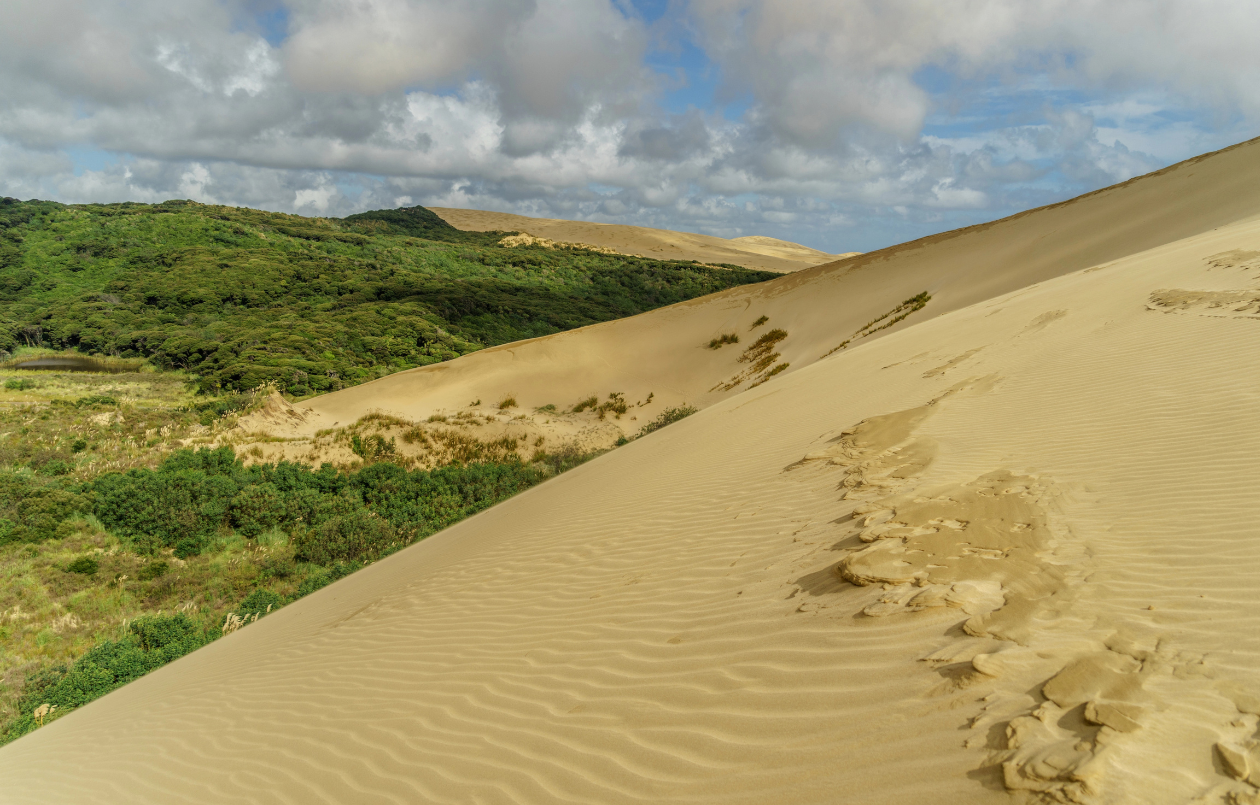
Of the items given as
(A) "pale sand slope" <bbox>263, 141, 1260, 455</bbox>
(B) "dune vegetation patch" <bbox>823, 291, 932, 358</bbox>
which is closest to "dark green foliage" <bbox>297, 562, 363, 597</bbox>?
(A) "pale sand slope" <bbox>263, 141, 1260, 455</bbox>

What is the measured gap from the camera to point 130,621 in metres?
9.48

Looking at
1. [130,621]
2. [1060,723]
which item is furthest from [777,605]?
[130,621]

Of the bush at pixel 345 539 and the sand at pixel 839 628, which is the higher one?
the sand at pixel 839 628

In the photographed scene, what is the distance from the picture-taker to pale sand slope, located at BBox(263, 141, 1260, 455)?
18281 mm

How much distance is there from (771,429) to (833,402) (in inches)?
39.7

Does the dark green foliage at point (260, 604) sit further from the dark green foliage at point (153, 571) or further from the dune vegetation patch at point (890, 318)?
the dune vegetation patch at point (890, 318)

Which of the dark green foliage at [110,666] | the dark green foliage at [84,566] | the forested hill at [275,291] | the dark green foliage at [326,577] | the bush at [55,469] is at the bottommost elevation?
the dark green foliage at [110,666]

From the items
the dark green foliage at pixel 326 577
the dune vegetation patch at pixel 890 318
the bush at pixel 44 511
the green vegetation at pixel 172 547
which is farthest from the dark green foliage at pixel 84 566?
the dune vegetation patch at pixel 890 318

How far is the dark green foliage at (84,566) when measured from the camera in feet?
34.1

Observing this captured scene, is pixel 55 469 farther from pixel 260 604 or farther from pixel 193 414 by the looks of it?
pixel 260 604

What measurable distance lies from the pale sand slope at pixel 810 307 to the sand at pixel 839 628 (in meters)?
10.8

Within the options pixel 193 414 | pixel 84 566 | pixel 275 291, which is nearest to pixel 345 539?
pixel 84 566

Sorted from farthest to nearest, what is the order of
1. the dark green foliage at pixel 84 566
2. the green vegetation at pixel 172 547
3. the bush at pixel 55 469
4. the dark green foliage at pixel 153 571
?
the bush at pixel 55 469 → the dark green foliage at pixel 153 571 → the dark green foliage at pixel 84 566 → the green vegetation at pixel 172 547

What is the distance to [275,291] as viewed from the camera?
4509 cm
